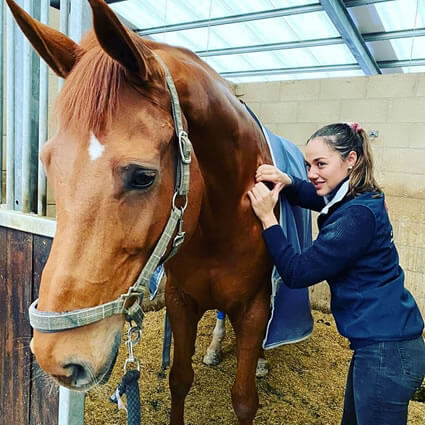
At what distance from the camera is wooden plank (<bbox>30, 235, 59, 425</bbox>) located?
116cm

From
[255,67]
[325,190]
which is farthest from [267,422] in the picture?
[255,67]

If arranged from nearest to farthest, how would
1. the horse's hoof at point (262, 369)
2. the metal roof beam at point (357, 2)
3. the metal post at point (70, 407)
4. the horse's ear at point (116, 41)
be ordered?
the horse's ear at point (116, 41), the metal post at point (70, 407), the horse's hoof at point (262, 369), the metal roof beam at point (357, 2)

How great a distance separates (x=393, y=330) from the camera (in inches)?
41.2

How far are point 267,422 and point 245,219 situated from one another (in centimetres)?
113

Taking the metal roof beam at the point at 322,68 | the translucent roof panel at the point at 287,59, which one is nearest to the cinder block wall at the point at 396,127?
the translucent roof panel at the point at 287,59

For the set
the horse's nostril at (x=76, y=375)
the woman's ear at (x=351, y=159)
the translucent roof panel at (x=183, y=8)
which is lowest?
the horse's nostril at (x=76, y=375)

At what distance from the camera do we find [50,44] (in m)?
0.80

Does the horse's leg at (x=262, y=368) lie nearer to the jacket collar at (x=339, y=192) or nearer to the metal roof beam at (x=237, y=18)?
the jacket collar at (x=339, y=192)

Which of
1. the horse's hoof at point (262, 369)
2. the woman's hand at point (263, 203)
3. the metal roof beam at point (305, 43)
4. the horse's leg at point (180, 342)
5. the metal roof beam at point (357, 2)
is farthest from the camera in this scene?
the metal roof beam at point (305, 43)

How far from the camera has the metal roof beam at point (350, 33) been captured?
108 inches

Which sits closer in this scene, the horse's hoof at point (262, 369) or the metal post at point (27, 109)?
Answer: the metal post at point (27, 109)

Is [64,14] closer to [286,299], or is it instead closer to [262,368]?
[286,299]

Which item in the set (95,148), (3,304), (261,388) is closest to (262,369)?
(261,388)

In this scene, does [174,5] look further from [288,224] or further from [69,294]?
[69,294]
